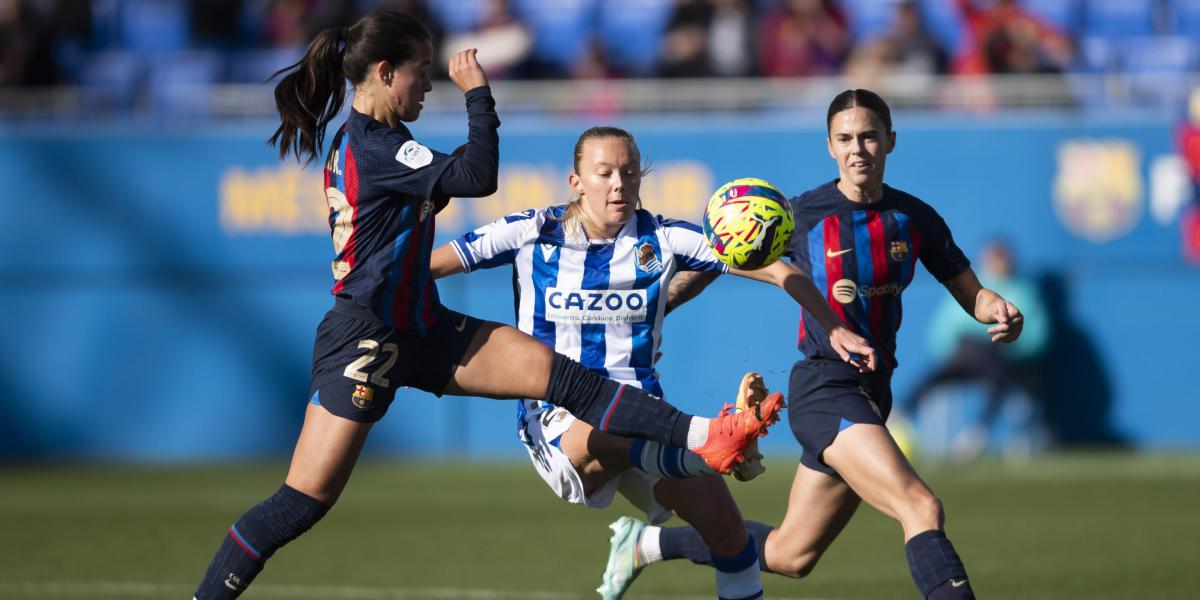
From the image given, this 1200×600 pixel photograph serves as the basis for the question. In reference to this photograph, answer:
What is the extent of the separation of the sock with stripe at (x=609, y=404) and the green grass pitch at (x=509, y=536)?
2559mm

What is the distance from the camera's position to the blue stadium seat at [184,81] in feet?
57.7

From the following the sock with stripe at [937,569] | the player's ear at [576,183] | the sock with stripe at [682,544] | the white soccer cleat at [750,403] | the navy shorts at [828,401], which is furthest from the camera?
the sock with stripe at [682,544]

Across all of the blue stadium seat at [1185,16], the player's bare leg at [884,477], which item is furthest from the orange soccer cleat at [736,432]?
the blue stadium seat at [1185,16]

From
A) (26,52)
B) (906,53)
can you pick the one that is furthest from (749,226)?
(26,52)

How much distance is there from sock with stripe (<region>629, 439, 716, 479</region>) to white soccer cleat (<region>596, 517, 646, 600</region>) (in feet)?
3.87

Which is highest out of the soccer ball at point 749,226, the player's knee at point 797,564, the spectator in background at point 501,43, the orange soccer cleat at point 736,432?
the spectator in background at point 501,43

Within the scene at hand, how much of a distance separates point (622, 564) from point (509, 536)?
12.6 ft

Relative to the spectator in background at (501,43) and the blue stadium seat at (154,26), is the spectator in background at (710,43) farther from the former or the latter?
the blue stadium seat at (154,26)

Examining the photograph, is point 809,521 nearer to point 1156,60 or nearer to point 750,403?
point 750,403

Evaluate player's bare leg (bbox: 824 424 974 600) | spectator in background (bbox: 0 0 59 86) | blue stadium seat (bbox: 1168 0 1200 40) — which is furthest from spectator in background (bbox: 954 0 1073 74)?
player's bare leg (bbox: 824 424 974 600)

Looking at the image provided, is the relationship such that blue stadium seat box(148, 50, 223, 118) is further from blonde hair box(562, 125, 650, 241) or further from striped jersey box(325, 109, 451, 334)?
striped jersey box(325, 109, 451, 334)

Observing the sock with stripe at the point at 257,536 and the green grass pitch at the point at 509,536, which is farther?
the green grass pitch at the point at 509,536

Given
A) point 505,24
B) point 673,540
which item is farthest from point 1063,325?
point 673,540

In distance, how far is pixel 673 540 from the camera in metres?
7.31
